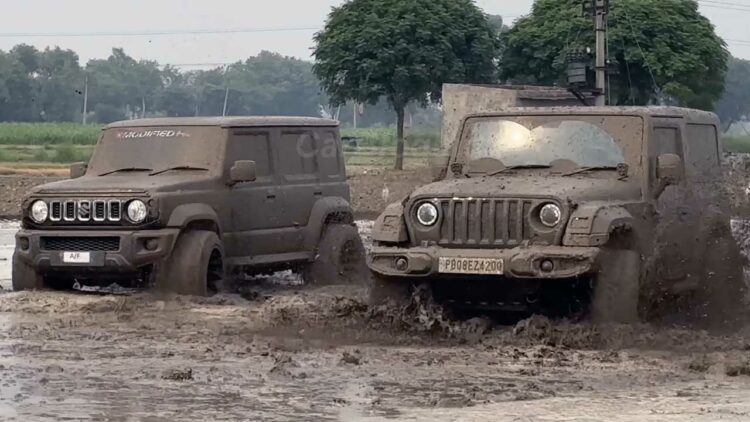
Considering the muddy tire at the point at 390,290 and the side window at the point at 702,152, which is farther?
the side window at the point at 702,152

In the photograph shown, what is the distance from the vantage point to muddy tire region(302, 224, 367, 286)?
16375 millimetres

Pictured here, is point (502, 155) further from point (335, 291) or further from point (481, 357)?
point (335, 291)

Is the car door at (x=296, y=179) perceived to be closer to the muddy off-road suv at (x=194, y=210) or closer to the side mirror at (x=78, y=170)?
the muddy off-road suv at (x=194, y=210)

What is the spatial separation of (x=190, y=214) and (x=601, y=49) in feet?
95.6

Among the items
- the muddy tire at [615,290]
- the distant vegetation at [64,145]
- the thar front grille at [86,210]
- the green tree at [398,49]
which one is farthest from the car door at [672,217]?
the green tree at [398,49]

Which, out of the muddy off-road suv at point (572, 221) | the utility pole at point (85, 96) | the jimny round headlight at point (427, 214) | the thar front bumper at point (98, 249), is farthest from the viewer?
the utility pole at point (85, 96)

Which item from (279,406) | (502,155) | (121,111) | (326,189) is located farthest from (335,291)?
(121,111)

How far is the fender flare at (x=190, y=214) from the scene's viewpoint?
569 inches

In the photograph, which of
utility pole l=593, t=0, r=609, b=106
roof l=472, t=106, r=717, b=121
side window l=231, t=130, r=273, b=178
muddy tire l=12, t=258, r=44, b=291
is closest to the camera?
roof l=472, t=106, r=717, b=121

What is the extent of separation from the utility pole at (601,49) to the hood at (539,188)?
3026 centimetres

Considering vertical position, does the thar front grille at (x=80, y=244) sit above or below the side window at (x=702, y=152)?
below

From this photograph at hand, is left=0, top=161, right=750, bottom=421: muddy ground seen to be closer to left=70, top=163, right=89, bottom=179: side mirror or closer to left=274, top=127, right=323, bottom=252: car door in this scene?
left=70, top=163, right=89, bottom=179: side mirror

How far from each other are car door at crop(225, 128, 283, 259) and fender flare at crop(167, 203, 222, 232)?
435 millimetres

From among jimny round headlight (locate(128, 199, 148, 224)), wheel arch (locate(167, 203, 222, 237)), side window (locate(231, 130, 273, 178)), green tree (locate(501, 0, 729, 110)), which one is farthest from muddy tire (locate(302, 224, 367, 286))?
green tree (locate(501, 0, 729, 110))
